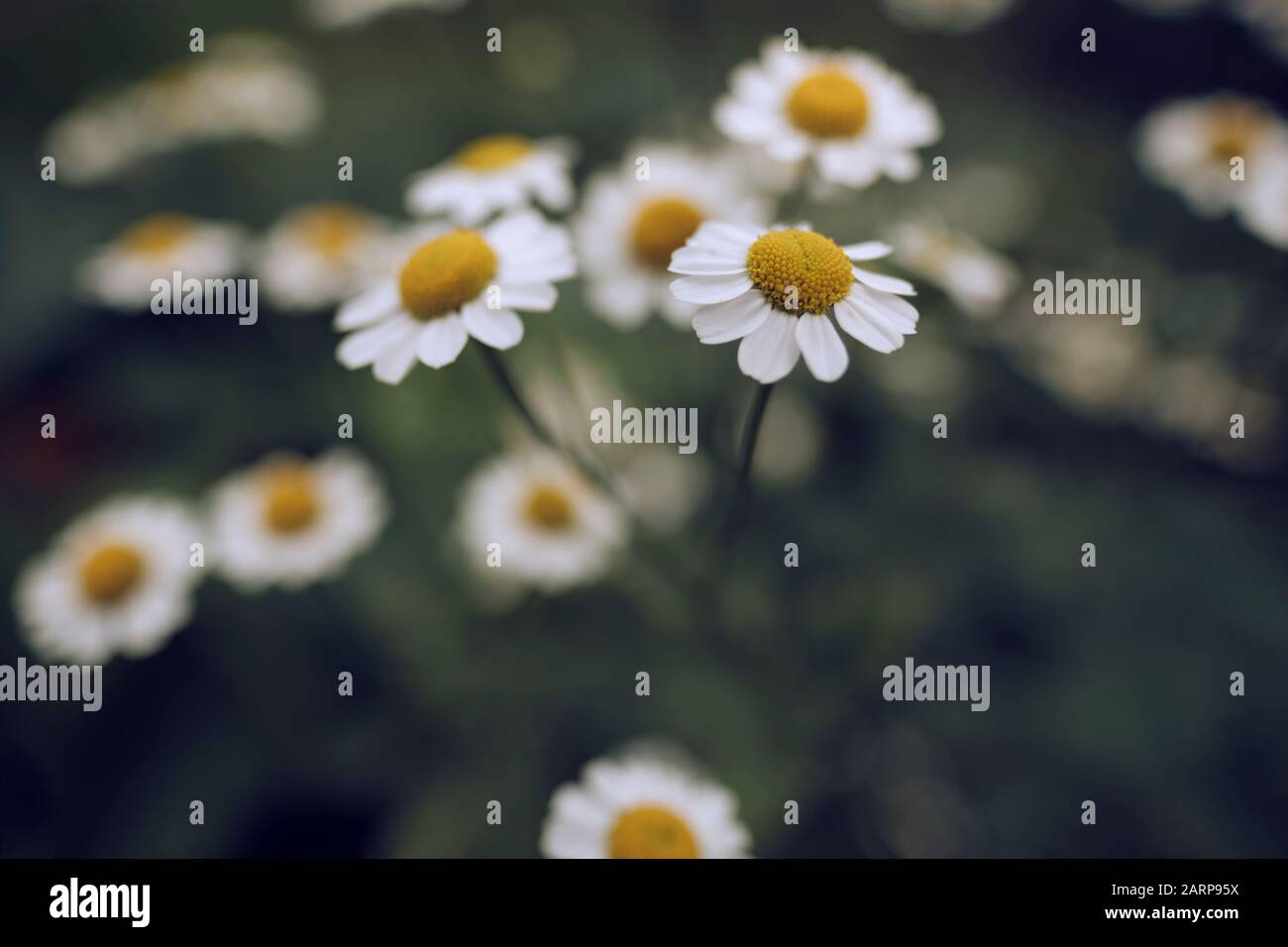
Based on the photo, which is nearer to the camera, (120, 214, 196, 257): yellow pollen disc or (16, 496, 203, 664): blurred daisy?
(16, 496, 203, 664): blurred daisy

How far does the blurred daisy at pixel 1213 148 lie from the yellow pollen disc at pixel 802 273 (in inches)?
36.5

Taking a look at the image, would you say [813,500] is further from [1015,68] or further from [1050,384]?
[1015,68]

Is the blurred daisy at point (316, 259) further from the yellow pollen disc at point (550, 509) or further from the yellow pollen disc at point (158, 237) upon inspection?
the yellow pollen disc at point (550, 509)

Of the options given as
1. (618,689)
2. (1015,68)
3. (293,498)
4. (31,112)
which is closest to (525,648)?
(618,689)

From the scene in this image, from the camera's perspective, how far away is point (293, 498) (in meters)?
1.39

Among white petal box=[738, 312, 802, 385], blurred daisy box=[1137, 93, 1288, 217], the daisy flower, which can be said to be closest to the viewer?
white petal box=[738, 312, 802, 385]

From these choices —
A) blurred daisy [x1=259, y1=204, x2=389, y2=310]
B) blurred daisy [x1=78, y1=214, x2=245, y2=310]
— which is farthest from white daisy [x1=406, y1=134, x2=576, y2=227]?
blurred daisy [x1=78, y1=214, x2=245, y2=310]

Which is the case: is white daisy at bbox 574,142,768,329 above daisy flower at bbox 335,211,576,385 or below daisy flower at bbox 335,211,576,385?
above

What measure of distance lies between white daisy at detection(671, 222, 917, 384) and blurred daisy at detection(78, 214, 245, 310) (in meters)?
1.14

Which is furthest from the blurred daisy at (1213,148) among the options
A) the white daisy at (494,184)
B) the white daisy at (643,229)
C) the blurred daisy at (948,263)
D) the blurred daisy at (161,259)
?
the blurred daisy at (161,259)

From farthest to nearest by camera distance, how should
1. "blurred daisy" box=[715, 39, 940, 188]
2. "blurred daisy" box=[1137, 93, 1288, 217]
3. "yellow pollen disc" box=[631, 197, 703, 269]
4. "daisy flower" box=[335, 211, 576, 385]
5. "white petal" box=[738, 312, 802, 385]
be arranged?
"blurred daisy" box=[1137, 93, 1288, 217]
"yellow pollen disc" box=[631, 197, 703, 269]
"blurred daisy" box=[715, 39, 940, 188]
"daisy flower" box=[335, 211, 576, 385]
"white petal" box=[738, 312, 802, 385]

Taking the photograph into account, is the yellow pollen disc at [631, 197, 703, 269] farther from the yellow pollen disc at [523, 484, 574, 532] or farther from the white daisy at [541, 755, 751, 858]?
the white daisy at [541, 755, 751, 858]

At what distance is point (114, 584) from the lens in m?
1.31

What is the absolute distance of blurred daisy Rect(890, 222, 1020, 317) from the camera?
3.30ft
